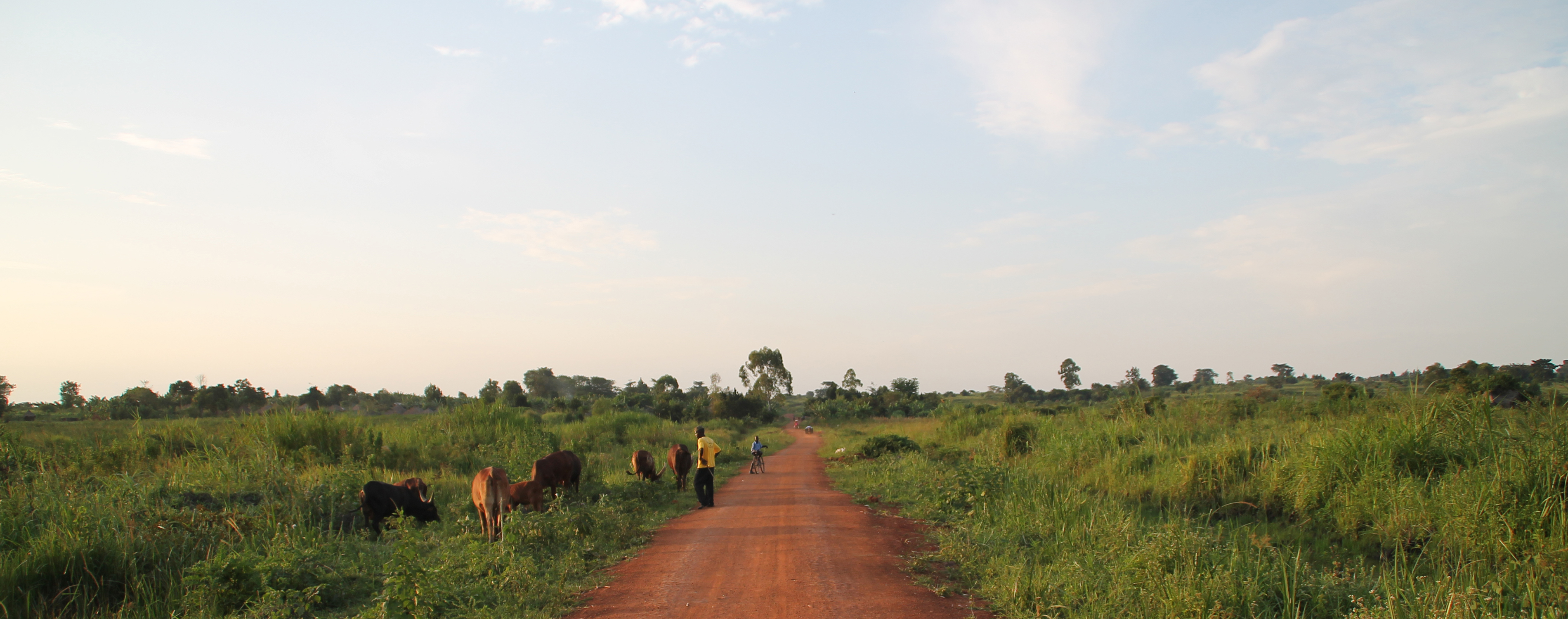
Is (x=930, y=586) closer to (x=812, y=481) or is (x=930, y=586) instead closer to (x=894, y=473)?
(x=894, y=473)

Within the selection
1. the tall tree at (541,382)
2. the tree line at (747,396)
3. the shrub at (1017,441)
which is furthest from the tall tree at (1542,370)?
the tall tree at (541,382)

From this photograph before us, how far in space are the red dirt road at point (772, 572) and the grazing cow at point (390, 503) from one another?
12.2 ft

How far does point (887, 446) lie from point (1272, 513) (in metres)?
11.3

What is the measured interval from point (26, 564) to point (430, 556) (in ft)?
9.85

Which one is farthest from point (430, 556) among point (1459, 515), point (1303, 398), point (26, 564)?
point (1303, 398)

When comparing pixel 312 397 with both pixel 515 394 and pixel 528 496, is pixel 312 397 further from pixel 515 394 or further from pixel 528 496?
pixel 528 496

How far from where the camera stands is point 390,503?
10422mm

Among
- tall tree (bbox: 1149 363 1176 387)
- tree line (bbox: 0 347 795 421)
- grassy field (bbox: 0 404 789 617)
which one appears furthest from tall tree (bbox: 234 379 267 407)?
tall tree (bbox: 1149 363 1176 387)

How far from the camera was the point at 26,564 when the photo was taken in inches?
235

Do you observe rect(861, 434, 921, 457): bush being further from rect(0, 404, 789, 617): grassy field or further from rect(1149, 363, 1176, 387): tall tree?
rect(1149, 363, 1176, 387): tall tree

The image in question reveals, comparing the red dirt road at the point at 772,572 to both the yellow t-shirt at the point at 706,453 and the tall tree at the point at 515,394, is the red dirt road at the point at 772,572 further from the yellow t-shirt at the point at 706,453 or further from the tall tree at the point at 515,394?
the tall tree at the point at 515,394

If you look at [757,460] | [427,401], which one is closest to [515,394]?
[427,401]

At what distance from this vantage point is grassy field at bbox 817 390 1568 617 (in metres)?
5.28

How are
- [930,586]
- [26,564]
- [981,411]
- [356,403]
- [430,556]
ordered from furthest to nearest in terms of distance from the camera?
[356,403] → [981,411] → [430,556] → [930,586] → [26,564]
